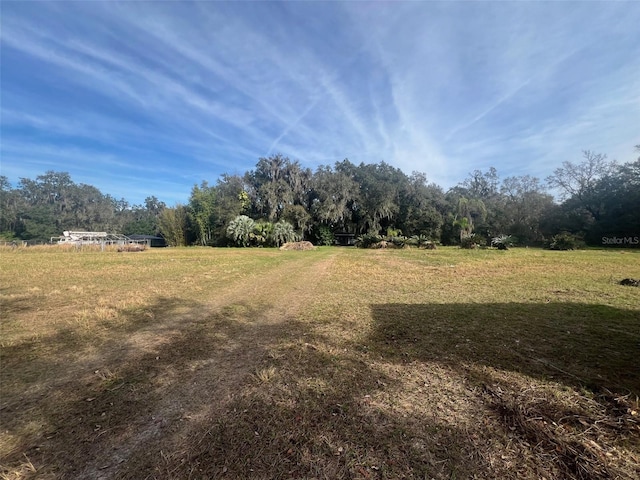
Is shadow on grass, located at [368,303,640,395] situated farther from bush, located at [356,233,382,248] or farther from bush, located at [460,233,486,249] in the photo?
bush, located at [356,233,382,248]

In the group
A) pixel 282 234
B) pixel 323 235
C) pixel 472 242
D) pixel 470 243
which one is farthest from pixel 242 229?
pixel 472 242

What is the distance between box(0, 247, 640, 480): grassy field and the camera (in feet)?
6.43

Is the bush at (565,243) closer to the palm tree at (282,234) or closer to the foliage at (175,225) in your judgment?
the palm tree at (282,234)

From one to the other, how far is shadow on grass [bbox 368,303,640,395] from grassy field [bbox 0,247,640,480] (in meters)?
0.03

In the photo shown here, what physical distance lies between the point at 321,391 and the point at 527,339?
326cm

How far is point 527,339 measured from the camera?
4125 millimetres

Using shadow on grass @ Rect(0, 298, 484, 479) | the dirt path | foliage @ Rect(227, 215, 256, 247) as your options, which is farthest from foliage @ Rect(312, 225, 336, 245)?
shadow on grass @ Rect(0, 298, 484, 479)

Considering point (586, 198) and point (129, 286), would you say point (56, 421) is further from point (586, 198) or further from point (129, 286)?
point (586, 198)

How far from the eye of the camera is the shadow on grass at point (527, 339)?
315cm

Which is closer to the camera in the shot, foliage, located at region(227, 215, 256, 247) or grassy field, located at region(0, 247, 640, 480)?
grassy field, located at region(0, 247, 640, 480)

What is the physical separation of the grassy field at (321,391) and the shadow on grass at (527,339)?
1.2 inches

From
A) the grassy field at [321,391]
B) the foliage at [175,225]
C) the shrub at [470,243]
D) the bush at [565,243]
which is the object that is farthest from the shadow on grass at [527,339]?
the foliage at [175,225]

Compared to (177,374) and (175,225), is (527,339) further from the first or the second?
(175,225)

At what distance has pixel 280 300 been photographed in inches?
266
